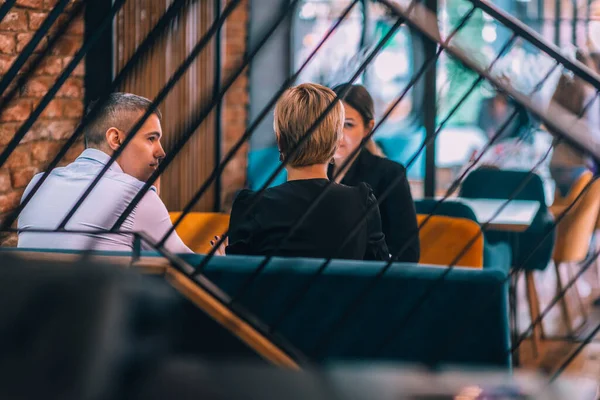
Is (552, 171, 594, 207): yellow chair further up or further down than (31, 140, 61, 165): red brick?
further up

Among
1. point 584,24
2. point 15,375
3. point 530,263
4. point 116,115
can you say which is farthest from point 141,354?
point 584,24

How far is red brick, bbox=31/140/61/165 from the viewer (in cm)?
298

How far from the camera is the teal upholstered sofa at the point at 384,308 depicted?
203 centimetres

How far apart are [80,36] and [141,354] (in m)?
2.59

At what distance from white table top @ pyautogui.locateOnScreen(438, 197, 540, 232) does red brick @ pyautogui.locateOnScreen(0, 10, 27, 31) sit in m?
1.74

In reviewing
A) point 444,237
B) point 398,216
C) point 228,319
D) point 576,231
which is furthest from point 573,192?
point 228,319

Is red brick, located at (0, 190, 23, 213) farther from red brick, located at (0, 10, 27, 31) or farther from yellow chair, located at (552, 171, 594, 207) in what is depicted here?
yellow chair, located at (552, 171, 594, 207)

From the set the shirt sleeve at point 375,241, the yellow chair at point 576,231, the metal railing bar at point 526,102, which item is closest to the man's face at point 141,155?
the shirt sleeve at point 375,241

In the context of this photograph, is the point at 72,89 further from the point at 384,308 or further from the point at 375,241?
the point at 384,308

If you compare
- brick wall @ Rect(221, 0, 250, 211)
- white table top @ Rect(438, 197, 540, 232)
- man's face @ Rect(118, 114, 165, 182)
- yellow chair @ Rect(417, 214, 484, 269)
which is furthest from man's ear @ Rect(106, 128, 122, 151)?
brick wall @ Rect(221, 0, 250, 211)

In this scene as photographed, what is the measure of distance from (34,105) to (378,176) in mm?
1110

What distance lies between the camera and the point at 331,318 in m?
2.06

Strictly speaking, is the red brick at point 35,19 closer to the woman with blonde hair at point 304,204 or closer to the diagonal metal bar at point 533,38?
the woman with blonde hair at point 304,204

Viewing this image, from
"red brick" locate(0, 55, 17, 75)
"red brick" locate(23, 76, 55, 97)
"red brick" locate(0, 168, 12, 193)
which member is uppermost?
"red brick" locate(0, 55, 17, 75)
